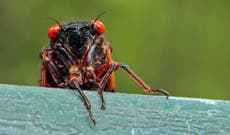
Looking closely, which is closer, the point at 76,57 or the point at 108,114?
the point at 108,114

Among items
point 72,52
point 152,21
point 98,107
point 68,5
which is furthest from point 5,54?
point 98,107

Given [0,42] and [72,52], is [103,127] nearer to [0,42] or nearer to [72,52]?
[72,52]

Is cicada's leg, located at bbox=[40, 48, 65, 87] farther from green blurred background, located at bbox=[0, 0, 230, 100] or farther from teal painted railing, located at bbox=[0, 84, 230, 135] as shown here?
green blurred background, located at bbox=[0, 0, 230, 100]

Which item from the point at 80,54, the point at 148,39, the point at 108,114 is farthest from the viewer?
the point at 148,39

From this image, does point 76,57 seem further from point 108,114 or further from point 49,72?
point 108,114

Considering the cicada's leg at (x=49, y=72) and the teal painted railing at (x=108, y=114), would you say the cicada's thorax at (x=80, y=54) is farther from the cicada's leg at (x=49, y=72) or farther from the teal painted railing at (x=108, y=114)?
the teal painted railing at (x=108, y=114)

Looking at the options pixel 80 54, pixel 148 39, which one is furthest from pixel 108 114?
pixel 148 39
